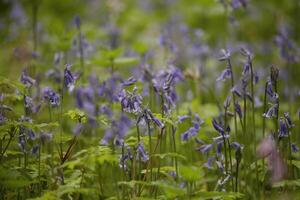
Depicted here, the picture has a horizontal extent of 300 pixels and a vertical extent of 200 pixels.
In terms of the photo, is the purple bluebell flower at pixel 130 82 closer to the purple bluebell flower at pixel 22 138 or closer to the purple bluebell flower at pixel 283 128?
the purple bluebell flower at pixel 22 138

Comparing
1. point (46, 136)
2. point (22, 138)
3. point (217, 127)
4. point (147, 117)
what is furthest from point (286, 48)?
point (22, 138)

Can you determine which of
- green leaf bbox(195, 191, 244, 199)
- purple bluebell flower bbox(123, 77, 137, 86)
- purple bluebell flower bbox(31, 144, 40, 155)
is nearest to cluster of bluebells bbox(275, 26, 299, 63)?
purple bluebell flower bbox(123, 77, 137, 86)

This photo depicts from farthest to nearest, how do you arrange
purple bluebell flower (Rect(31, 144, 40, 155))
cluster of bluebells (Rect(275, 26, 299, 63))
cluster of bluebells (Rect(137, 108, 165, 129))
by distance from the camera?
cluster of bluebells (Rect(275, 26, 299, 63))
purple bluebell flower (Rect(31, 144, 40, 155))
cluster of bluebells (Rect(137, 108, 165, 129))

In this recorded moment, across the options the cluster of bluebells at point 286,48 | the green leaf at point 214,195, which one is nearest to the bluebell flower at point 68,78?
the green leaf at point 214,195

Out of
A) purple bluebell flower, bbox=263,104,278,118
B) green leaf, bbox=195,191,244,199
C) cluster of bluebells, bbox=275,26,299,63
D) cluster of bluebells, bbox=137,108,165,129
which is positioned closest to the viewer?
green leaf, bbox=195,191,244,199

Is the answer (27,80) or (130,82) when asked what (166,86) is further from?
(27,80)

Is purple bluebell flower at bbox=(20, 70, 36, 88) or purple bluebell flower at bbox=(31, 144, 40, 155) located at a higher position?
purple bluebell flower at bbox=(20, 70, 36, 88)

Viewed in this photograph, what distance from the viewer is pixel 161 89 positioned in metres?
3.67

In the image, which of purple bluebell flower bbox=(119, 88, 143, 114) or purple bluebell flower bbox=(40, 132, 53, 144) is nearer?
purple bluebell flower bbox=(119, 88, 143, 114)

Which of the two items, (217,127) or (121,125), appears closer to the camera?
(121,125)

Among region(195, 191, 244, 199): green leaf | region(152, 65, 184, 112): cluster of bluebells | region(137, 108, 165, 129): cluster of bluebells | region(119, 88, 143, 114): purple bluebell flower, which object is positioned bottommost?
region(195, 191, 244, 199): green leaf

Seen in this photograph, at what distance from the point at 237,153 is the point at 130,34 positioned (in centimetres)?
641

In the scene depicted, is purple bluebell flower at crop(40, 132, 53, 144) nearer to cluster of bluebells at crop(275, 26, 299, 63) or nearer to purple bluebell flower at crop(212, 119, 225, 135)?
purple bluebell flower at crop(212, 119, 225, 135)

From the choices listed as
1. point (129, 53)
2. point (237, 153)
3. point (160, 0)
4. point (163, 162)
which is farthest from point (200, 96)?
point (160, 0)
